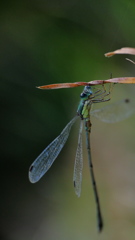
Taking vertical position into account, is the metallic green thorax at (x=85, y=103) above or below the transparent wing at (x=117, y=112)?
above

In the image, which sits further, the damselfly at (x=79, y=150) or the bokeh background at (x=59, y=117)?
the bokeh background at (x=59, y=117)

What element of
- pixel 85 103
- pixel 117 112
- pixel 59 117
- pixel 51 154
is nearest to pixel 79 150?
pixel 51 154

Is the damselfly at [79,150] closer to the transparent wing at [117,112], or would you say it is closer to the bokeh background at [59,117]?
the transparent wing at [117,112]

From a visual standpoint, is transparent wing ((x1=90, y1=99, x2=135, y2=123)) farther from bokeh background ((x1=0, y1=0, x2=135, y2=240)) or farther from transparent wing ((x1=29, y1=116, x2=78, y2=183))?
bokeh background ((x1=0, y1=0, x2=135, y2=240))

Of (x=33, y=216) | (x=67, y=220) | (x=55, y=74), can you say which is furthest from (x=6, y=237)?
(x=55, y=74)

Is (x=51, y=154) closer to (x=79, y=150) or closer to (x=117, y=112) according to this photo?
(x=79, y=150)

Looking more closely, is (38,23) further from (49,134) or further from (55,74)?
(49,134)

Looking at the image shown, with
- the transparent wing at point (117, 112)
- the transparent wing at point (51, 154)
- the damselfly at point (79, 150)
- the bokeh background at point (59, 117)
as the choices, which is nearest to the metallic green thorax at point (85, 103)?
the damselfly at point (79, 150)
